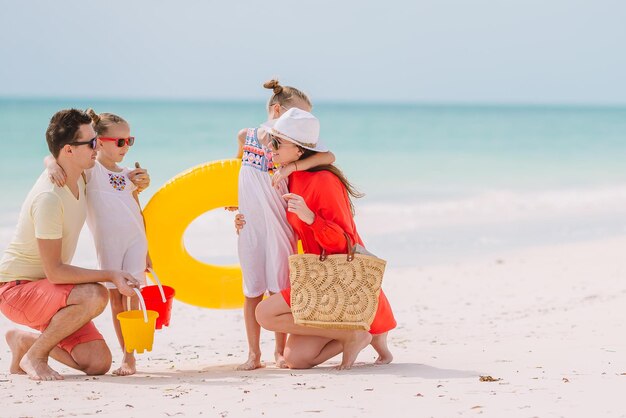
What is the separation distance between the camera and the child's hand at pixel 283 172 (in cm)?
386

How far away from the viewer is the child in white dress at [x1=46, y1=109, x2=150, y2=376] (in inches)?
160

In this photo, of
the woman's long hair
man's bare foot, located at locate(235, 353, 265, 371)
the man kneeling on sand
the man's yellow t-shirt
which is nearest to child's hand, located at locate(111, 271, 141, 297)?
the man kneeling on sand

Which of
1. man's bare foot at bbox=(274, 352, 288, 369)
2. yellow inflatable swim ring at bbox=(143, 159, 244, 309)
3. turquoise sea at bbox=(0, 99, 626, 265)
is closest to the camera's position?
man's bare foot at bbox=(274, 352, 288, 369)

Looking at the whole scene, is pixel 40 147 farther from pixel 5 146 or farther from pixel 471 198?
pixel 471 198

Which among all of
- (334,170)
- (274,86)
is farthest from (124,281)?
(274,86)

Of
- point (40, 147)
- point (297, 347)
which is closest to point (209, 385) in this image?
point (297, 347)

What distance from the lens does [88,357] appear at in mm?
3924

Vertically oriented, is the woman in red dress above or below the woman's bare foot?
above

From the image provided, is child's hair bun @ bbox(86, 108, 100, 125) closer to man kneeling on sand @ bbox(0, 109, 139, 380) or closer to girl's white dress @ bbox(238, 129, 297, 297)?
man kneeling on sand @ bbox(0, 109, 139, 380)

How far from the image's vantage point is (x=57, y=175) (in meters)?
3.78

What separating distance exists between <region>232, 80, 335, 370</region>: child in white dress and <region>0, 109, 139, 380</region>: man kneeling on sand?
0.59 metres

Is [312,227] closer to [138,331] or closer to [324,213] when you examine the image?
[324,213]

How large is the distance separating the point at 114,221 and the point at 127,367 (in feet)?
2.21

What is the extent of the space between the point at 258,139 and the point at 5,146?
16.8m
